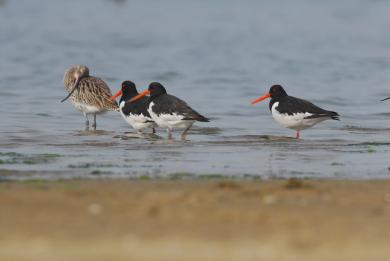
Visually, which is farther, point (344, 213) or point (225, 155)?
point (225, 155)

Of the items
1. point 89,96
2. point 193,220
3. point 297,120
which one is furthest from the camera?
point 89,96

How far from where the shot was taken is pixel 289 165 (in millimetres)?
10641

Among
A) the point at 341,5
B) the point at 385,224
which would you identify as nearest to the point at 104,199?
the point at 385,224

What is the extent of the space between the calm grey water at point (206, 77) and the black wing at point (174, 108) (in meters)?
0.31

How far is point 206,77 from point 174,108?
832cm

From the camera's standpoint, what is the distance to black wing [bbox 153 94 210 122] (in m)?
13.6

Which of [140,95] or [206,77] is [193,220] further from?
[206,77]

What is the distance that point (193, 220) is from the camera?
6.85 m

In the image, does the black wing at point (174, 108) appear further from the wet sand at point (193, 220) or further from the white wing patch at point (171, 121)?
the wet sand at point (193, 220)

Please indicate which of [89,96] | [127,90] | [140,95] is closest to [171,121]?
[140,95]

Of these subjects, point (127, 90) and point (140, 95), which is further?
point (127, 90)

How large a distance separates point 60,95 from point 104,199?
11763 millimetres

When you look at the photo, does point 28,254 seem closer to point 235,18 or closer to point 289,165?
point 289,165

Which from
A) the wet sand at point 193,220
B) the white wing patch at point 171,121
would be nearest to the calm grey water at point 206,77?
the white wing patch at point 171,121
